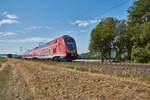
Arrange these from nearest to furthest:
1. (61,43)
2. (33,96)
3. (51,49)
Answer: (33,96), (61,43), (51,49)

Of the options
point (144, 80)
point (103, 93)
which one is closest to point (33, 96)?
point (103, 93)

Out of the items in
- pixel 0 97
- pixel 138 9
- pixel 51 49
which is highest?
pixel 138 9

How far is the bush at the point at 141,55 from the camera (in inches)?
2576

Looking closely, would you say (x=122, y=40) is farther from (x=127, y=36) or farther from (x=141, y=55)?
(x=141, y=55)

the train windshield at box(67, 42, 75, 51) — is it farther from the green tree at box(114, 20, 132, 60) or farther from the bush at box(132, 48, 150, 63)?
the green tree at box(114, 20, 132, 60)

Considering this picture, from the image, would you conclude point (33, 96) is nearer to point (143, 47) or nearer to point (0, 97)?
point (0, 97)

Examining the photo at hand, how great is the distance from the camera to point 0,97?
2000 centimetres

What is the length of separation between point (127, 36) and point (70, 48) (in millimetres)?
38235

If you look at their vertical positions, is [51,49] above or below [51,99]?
above

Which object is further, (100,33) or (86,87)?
(100,33)

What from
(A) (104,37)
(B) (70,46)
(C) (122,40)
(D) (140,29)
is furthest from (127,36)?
(B) (70,46)

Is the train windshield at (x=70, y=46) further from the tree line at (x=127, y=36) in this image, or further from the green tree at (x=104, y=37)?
the green tree at (x=104, y=37)

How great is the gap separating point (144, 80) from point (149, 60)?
4403cm

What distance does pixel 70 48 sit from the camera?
55906mm
